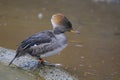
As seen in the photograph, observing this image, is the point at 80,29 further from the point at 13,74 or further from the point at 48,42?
the point at 13,74

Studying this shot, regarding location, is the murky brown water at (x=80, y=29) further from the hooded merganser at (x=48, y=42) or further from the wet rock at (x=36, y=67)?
the hooded merganser at (x=48, y=42)

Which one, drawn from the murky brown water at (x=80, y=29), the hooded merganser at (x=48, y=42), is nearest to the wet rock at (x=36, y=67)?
the hooded merganser at (x=48, y=42)

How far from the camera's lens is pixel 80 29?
9547 millimetres

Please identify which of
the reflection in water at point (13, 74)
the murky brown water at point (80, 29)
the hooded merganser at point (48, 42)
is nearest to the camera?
the reflection in water at point (13, 74)

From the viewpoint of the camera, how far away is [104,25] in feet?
33.1

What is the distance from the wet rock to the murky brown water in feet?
2.68

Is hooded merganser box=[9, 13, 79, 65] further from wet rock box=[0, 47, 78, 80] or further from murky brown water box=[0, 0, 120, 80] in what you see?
A: murky brown water box=[0, 0, 120, 80]

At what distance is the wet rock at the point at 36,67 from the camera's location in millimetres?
5219

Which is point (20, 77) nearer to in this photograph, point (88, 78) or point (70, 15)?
point (88, 78)

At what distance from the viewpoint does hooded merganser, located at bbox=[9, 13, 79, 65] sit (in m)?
5.19

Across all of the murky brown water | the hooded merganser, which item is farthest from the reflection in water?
the murky brown water

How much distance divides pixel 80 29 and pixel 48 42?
4.37 meters

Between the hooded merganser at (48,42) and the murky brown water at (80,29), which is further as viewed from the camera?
the murky brown water at (80,29)

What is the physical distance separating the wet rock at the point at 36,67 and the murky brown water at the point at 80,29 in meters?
0.82
